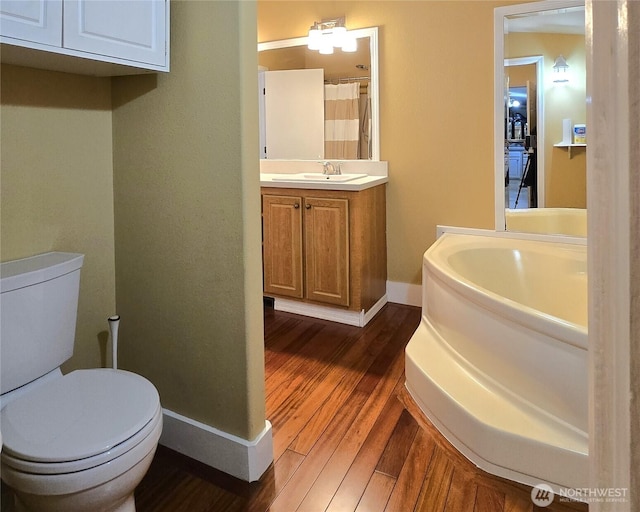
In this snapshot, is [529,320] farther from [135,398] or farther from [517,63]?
[517,63]

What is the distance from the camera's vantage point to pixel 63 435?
4.21 feet

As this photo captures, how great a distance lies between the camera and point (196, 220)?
5.72ft

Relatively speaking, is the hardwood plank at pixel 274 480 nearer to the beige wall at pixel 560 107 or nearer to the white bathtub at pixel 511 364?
the white bathtub at pixel 511 364

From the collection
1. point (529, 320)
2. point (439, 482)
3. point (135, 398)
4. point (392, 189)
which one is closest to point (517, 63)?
point (392, 189)

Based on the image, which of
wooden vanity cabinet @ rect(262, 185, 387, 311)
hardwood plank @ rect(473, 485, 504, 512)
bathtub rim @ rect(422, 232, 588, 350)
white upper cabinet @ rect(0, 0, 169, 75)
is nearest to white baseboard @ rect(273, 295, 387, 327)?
wooden vanity cabinet @ rect(262, 185, 387, 311)

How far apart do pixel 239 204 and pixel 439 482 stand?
1164 mm

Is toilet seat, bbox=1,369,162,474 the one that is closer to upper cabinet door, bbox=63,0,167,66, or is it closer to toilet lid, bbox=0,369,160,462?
toilet lid, bbox=0,369,160,462

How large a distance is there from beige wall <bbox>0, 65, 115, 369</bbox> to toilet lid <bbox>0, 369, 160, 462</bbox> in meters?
0.39

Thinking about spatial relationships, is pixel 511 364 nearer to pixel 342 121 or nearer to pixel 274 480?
pixel 274 480

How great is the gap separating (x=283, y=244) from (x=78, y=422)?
216 centimetres

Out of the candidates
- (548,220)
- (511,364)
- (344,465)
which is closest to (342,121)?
(548,220)

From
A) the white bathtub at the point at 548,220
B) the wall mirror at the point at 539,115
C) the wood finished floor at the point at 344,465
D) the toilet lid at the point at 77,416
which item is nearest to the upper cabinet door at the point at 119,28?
the toilet lid at the point at 77,416

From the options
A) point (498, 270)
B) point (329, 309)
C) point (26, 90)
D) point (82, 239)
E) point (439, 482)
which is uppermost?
point (26, 90)

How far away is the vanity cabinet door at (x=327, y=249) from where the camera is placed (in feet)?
10.4
